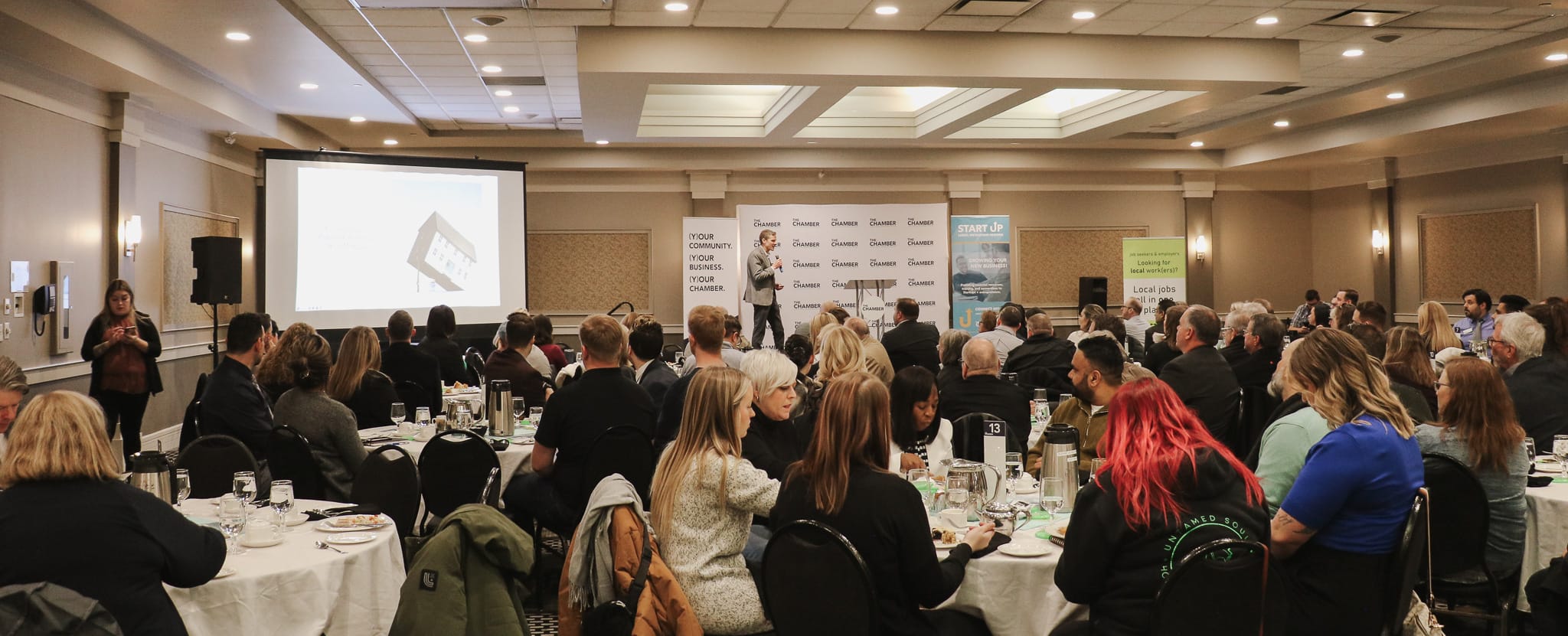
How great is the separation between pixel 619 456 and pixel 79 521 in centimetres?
222

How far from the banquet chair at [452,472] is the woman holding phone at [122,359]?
163 inches

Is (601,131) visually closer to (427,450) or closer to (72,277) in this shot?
(72,277)

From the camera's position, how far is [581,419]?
14.2 feet

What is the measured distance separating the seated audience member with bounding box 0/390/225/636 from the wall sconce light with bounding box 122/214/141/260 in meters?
7.22

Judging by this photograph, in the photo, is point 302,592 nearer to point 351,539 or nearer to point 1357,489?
point 351,539

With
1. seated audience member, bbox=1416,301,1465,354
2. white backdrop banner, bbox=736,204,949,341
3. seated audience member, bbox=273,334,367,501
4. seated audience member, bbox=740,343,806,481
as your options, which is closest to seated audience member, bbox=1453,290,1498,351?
seated audience member, bbox=1416,301,1465,354

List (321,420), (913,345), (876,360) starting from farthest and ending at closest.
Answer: (913,345) → (876,360) → (321,420)

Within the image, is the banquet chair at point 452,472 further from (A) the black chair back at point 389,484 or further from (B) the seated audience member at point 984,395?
(B) the seated audience member at point 984,395

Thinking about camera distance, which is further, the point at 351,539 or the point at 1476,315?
the point at 1476,315

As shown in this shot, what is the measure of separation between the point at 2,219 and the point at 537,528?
4854mm

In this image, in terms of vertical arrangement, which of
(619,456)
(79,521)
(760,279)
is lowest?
(619,456)

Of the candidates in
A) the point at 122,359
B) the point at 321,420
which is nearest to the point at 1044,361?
the point at 321,420

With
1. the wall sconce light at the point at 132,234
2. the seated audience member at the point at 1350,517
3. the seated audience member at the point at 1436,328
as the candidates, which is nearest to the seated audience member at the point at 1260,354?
the seated audience member at the point at 1436,328

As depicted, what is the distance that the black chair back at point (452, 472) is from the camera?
4.64 meters
